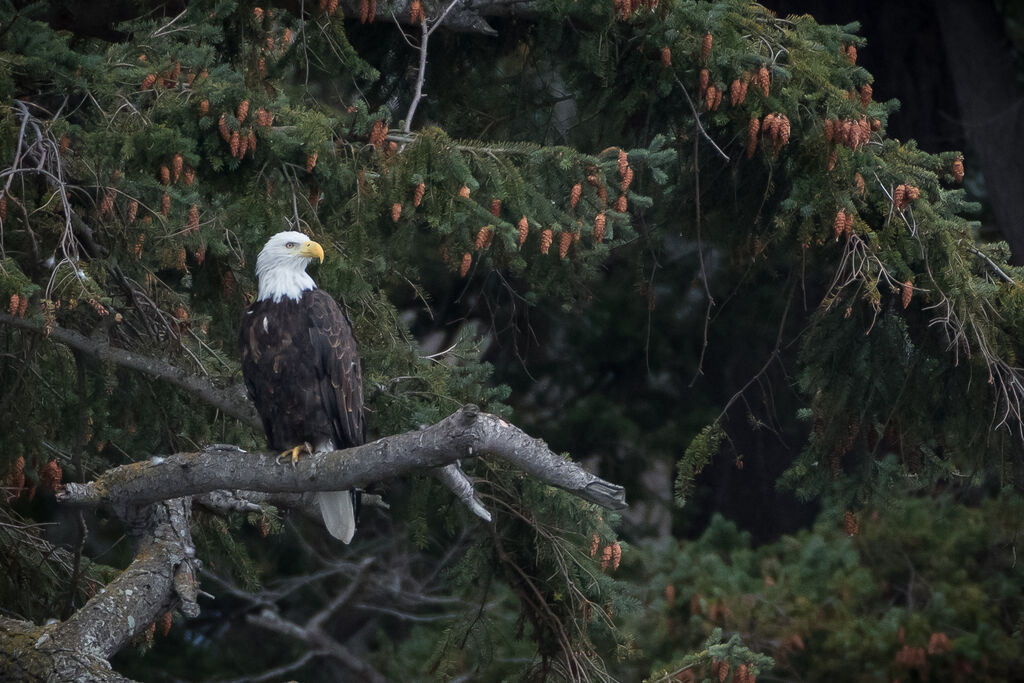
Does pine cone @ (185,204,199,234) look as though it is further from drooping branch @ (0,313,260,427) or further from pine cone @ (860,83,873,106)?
pine cone @ (860,83,873,106)

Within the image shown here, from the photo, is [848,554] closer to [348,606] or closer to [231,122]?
[348,606]

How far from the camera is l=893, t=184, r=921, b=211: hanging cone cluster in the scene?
5129mm

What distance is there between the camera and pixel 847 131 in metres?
5.06

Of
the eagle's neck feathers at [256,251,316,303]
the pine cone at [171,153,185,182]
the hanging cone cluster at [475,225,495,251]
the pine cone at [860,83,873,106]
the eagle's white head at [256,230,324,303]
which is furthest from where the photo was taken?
the pine cone at [860,83,873,106]

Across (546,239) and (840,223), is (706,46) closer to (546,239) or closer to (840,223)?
(840,223)

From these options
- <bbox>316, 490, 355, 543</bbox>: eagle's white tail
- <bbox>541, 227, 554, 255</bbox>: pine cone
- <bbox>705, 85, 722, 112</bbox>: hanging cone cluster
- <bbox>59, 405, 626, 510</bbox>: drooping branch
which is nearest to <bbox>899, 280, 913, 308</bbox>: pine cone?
<bbox>705, 85, 722, 112</bbox>: hanging cone cluster

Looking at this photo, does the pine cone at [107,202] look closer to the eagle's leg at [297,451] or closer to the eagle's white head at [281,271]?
the eagle's white head at [281,271]

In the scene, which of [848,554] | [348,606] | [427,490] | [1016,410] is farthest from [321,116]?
[348,606]

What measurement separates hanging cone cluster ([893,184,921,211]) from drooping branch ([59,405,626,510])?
6.43 feet

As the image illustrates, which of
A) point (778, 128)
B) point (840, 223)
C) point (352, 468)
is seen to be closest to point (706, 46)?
point (778, 128)

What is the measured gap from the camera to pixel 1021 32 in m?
8.09

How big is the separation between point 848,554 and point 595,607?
3.03 meters

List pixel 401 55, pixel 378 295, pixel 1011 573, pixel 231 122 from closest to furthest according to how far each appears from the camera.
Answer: pixel 231 122 → pixel 378 295 → pixel 401 55 → pixel 1011 573

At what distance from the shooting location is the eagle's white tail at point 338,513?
224 inches
